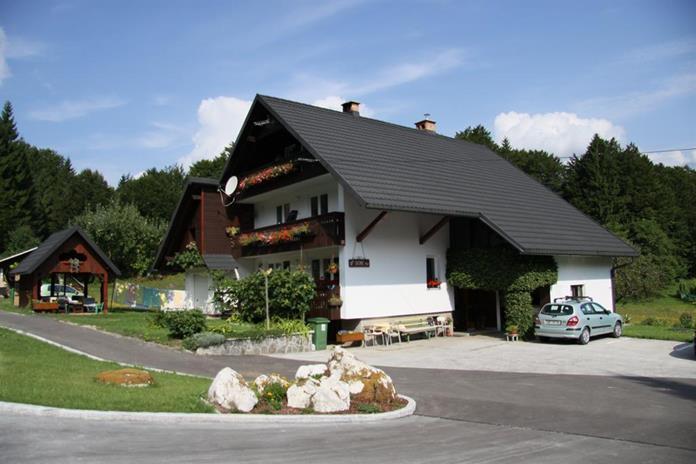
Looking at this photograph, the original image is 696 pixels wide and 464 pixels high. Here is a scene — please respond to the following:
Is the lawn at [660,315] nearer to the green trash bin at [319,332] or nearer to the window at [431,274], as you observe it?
the window at [431,274]

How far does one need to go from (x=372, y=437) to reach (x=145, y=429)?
3.11 metres

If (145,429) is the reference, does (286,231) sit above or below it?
above

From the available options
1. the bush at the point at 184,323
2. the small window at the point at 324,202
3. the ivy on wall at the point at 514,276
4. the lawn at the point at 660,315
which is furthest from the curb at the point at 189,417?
the lawn at the point at 660,315

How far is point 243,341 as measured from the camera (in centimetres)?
1858

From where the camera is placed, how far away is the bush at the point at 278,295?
21422 millimetres

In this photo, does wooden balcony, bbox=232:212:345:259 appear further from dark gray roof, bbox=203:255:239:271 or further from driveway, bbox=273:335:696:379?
driveway, bbox=273:335:696:379

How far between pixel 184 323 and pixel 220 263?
1059cm

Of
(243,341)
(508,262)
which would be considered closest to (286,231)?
(243,341)

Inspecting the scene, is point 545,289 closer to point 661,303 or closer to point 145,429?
point 145,429

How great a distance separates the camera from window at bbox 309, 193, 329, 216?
25.5m

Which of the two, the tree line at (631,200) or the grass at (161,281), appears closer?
the grass at (161,281)

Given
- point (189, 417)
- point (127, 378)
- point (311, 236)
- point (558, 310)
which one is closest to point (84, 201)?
point (311, 236)

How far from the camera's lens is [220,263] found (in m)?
29.5

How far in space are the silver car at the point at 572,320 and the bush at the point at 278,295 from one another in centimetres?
829
